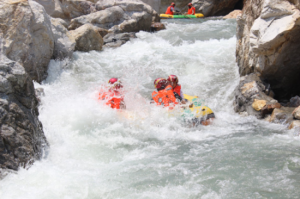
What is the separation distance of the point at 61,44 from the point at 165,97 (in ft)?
15.3

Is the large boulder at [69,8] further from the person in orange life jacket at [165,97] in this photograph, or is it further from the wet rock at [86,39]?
the person in orange life jacket at [165,97]

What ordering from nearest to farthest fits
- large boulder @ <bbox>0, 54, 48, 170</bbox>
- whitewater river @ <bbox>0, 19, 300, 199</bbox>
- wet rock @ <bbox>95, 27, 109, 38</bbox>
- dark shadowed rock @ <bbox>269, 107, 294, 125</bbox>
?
whitewater river @ <bbox>0, 19, 300, 199</bbox> < large boulder @ <bbox>0, 54, 48, 170</bbox> < dark shadowed rock @ <bbox>269, 107, 294, 125</bbox> < wet rock @ <bbox>95, 27, 109, 38</bbox>

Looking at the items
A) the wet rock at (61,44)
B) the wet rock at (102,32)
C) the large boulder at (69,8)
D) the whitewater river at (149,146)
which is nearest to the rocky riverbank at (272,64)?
the whitewater river at (149,146)

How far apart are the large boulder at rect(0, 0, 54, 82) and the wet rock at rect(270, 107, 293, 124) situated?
597 cm

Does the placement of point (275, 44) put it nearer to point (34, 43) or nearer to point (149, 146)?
point (149, 146)

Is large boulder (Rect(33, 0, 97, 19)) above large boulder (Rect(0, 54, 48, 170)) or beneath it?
beneath

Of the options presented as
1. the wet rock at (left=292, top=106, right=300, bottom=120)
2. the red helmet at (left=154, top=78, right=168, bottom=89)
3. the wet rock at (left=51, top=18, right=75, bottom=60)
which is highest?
the wet rock at (left=292, top=106, right=300, bottom=120)

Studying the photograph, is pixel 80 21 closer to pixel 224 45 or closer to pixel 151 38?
pixel 151 38

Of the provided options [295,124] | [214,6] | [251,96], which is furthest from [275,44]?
[214,6]

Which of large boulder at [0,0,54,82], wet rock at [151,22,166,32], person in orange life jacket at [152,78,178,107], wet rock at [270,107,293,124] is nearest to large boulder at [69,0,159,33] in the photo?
wet rock at [151,22,166,32]

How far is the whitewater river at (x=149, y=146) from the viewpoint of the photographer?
11.5ft

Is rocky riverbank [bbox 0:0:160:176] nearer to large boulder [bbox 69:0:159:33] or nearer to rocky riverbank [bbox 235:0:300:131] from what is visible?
large boulder [bbox 69:0:159:33]

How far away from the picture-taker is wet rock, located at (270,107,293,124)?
560 centimetres

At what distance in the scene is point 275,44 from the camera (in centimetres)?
607
